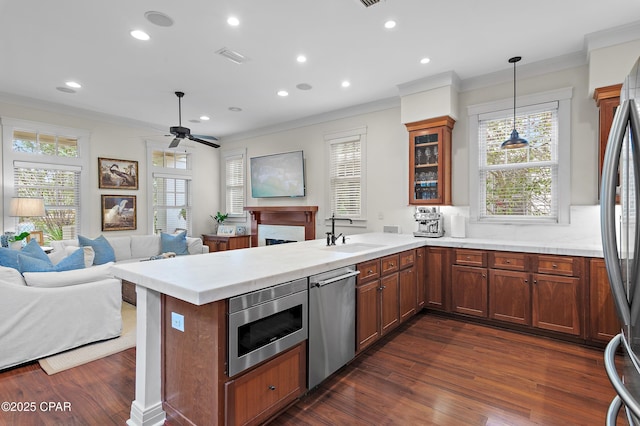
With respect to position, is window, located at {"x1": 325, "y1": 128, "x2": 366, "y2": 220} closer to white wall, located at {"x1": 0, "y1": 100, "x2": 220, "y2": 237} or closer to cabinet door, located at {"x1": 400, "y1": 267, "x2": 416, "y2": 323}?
cabinet door, located at {"x1": 400, "y1": 267, "x2": 416, "y2": 323}

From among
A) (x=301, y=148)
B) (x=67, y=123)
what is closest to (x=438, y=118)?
(x=301, y=148)

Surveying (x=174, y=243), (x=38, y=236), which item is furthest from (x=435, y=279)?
(x=38, y=236)

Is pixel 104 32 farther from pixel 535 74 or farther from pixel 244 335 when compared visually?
pixel 535 74

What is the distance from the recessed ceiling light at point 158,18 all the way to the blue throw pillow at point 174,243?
3981 millimetres

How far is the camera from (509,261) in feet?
11.6

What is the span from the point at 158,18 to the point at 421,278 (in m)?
3.79

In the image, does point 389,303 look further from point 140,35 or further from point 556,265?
point 140,35

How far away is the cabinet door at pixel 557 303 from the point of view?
3.20m

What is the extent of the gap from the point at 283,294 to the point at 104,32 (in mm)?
3034

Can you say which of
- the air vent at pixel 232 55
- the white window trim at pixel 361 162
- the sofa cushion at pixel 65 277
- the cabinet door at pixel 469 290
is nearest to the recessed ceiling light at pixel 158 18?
the air vent at pixel 232 55

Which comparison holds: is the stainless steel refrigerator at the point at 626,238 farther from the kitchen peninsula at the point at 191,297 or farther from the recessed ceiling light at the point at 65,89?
the recessed ceiling light at the point at 65,89

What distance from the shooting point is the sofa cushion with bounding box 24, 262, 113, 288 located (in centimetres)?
293

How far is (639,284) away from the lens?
3.14 feet

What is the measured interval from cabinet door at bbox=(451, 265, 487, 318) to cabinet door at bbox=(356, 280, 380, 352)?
133cm
